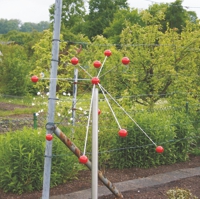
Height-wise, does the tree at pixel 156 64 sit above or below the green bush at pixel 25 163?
above

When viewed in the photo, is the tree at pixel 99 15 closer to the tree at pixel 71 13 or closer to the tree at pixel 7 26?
the tree at pixel 71 13

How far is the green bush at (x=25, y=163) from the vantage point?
14.7 feet

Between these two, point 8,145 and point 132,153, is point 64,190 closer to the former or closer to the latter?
point 8,145

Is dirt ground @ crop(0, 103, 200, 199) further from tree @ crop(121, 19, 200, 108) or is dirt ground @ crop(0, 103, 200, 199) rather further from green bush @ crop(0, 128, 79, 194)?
tree @ crop(121, 19, 200, 108)

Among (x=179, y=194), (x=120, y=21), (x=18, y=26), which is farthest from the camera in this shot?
(x=18, y=26)

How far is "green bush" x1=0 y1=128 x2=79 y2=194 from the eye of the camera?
4.48 m

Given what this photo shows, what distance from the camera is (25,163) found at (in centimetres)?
452

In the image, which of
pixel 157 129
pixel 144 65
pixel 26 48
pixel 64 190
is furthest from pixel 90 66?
pixel 26 48

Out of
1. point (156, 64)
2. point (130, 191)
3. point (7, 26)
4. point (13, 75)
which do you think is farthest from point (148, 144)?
point (7, 26)

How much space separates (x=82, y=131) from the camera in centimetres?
565

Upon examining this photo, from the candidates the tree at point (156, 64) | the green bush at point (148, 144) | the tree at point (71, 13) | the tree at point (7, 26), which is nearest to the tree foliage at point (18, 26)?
the tree at point (7, 26)

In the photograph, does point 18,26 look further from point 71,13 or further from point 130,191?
point 130,191

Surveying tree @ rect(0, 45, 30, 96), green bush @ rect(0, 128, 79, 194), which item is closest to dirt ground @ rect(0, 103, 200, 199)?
green bush @ rect(0, 128, 79, 194)

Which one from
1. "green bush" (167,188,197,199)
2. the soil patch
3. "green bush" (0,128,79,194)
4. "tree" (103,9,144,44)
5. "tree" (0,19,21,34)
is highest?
"tree" (0,19,21,34)
